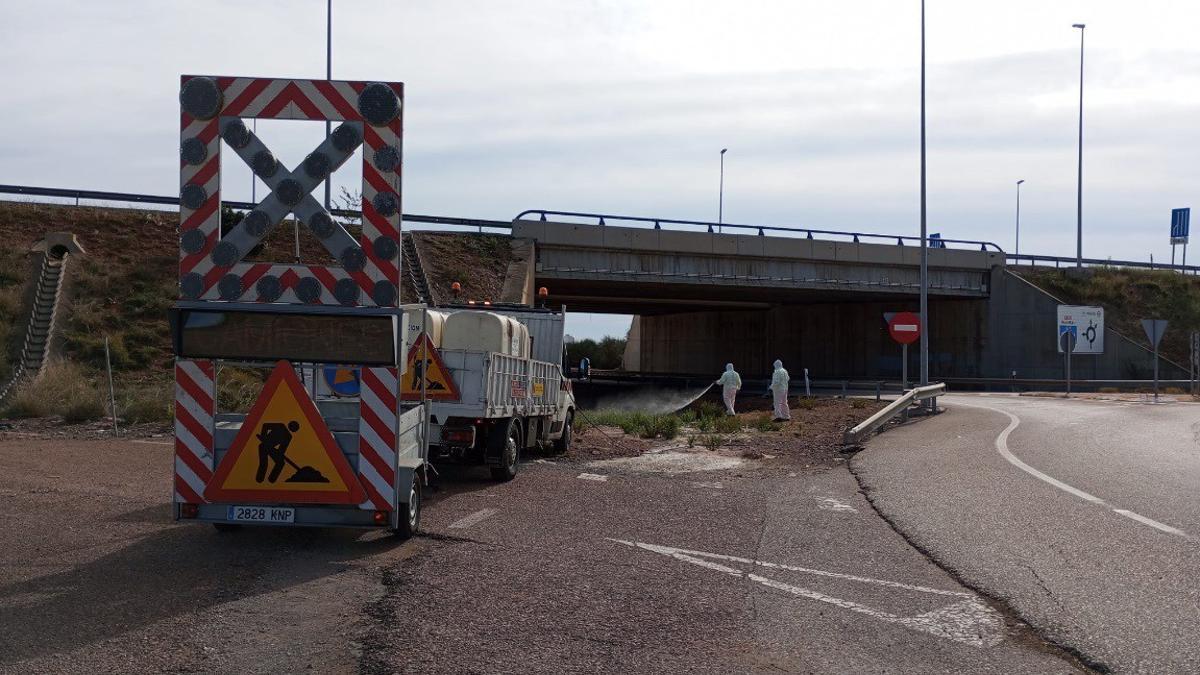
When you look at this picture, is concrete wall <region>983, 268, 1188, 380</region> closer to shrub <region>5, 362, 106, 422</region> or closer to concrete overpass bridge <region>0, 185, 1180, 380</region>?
concrete overpass bridge <region>0, 185, 1180, 380</region>

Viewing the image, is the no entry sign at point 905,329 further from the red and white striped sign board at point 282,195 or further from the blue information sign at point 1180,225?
the blue information sign at point 1180,225

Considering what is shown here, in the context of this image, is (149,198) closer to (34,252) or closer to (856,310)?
(34,252)

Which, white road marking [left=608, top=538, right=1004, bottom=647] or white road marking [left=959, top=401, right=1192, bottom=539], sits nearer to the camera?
white road marking [left=608, top=538, right=1004, bottom=647]

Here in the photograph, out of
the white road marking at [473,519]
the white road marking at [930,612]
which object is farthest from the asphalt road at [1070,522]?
the white road marking at [473,519]

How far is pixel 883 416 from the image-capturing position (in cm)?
2111

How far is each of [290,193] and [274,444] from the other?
191 centimetres

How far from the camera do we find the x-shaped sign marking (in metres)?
8.66

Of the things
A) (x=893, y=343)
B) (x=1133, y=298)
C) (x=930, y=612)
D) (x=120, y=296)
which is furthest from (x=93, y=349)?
(x=1133, y=298)

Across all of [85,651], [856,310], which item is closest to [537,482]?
[85,651]

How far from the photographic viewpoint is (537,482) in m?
14.0

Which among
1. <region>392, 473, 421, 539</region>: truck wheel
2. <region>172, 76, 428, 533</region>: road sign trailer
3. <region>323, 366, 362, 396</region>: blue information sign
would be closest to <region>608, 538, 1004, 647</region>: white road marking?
<region>392, 473, 421, 539</region>: truck wheel

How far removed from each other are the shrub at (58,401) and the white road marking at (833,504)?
15.0 meters

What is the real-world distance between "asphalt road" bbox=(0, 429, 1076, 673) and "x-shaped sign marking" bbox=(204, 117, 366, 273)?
231 centimetres

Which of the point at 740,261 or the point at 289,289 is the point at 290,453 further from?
the point at 740,261
